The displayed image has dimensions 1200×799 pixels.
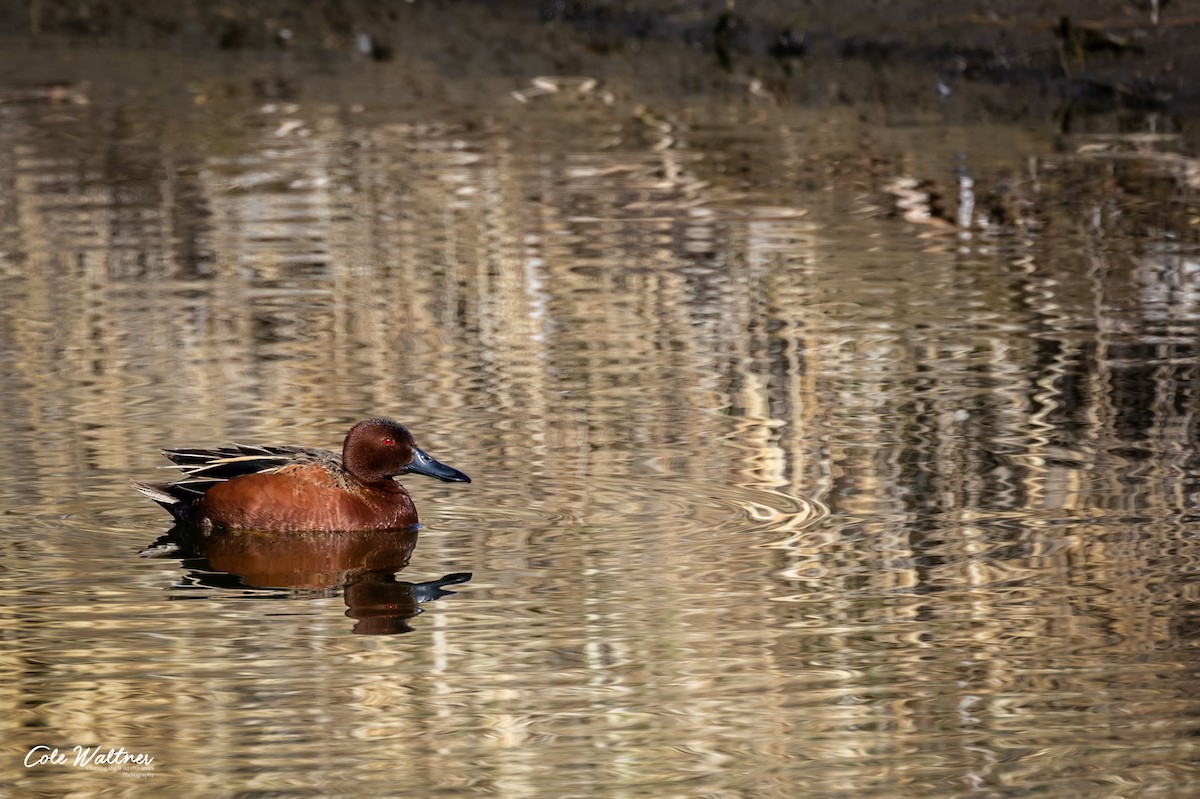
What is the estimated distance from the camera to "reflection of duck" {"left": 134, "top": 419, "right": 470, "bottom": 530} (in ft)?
27.6

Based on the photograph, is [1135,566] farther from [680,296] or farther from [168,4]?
[168,4]

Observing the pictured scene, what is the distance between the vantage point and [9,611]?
7.37 metres

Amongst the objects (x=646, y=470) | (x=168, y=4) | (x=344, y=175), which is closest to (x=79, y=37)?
(x=168, y=4)

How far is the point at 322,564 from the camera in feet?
26.8

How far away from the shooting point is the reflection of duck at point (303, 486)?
840cm

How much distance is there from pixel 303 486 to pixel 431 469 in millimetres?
460

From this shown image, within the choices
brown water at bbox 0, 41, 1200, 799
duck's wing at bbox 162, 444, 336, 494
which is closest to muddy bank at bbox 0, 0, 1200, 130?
brown water at bbox 0, 41, 1200, 799

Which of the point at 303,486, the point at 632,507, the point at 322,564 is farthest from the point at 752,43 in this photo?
the point at 322,564
